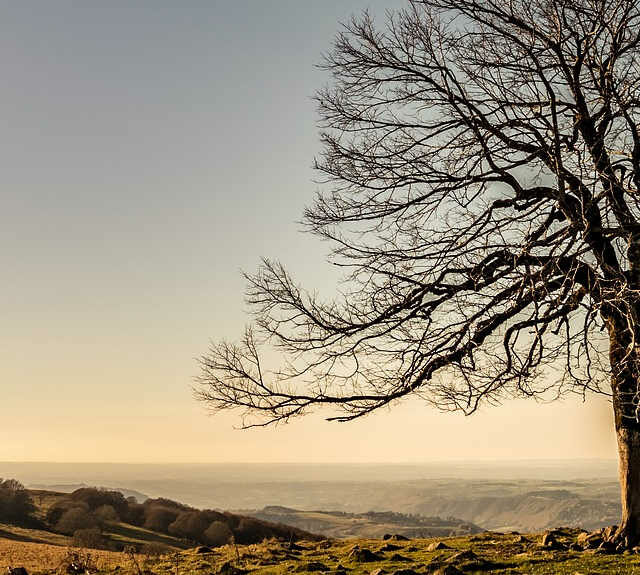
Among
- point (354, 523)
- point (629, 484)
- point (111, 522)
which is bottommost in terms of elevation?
point (354, 523)

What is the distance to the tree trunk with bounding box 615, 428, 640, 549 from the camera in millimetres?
12578

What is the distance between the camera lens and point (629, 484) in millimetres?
12750

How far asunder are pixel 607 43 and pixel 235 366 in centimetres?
1019

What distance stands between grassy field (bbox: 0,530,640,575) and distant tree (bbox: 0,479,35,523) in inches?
1289

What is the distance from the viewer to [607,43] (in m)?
12.1

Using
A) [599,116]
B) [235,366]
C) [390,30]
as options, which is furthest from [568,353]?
[390,30]

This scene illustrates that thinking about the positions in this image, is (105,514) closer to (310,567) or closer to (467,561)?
(310,567)

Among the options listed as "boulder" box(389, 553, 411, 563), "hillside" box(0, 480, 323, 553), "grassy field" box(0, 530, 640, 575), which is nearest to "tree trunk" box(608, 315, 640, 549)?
"grassy field" box(0, 530, 640, 575)

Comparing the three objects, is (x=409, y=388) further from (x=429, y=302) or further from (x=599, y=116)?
(x=599, y=116)

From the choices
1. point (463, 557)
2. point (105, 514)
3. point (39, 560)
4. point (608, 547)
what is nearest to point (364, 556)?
point (463, 557)

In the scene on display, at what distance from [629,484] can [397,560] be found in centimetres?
547

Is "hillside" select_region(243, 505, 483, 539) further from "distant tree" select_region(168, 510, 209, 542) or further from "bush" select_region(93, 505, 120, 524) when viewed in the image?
"bush" select_region(93, 505, 120, 524)

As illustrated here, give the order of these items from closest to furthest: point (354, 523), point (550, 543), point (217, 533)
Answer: point (550, 543)
point (217, 533)
point (354, 523)

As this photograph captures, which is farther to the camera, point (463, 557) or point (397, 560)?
point (397, 560)
